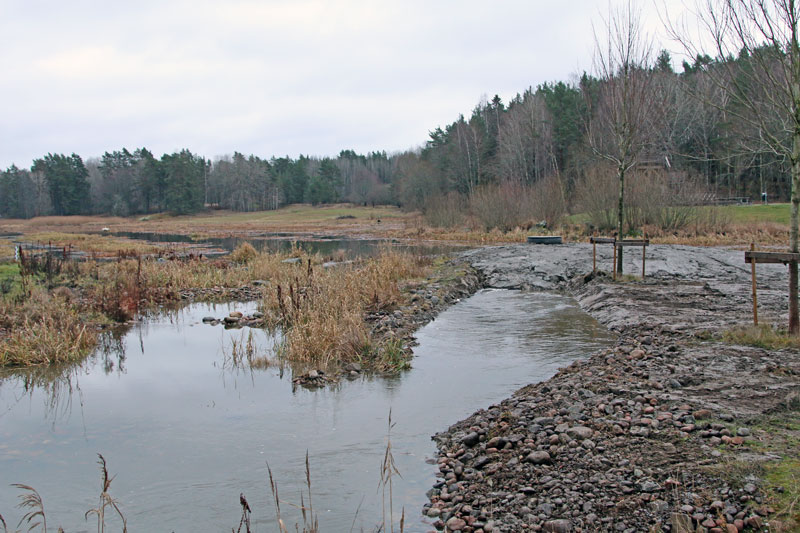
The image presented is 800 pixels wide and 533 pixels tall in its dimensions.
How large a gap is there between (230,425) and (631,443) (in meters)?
4.56

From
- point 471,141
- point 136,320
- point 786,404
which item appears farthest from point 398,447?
point 471,141

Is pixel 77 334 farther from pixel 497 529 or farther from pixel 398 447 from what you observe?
pixel 497 529

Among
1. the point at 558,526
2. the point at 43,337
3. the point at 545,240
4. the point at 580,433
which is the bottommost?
the point at 558,526

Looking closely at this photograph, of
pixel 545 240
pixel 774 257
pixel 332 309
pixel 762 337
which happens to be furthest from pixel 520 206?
pixel 774 257

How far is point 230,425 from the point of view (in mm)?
7004

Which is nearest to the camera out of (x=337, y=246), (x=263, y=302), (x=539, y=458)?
(x=539, y=458)

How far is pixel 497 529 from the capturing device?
425 cm

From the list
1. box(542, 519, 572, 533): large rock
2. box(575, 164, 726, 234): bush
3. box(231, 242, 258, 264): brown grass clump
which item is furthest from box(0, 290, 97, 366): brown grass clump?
box(575, 164, 726, 234): bush

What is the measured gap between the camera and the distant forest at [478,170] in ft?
126

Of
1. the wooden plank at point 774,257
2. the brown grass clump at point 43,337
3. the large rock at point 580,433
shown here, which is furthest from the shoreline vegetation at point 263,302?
the wooden plank at point 774,257

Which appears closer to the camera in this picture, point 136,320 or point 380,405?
point 380,405

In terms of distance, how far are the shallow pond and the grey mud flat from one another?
1.71 feet

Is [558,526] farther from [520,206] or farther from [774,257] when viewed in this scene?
[520,206]

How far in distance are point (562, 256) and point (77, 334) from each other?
53.6 ft
